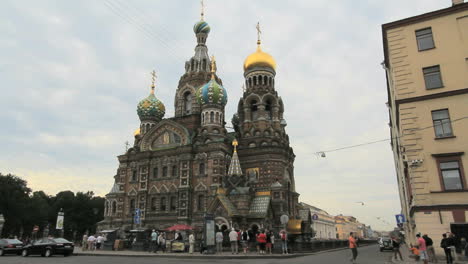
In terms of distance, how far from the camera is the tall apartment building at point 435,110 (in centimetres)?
1617

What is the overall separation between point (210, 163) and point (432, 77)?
2164 cm

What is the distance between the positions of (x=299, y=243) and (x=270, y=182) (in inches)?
489

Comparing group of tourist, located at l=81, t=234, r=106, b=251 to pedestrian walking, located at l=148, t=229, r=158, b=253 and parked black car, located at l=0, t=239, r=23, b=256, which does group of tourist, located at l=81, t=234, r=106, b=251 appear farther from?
pedestrian walking, located at l=148, t=229, r=158, b=253

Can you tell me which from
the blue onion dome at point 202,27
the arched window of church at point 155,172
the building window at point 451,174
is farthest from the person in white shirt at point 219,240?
the blue onion dome at point 202,27

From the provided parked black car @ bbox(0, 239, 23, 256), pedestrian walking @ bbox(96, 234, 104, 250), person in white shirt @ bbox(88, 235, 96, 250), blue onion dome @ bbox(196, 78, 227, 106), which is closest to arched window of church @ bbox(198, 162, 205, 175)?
blue onion dome @ bbox(196, 78, 227, 106)

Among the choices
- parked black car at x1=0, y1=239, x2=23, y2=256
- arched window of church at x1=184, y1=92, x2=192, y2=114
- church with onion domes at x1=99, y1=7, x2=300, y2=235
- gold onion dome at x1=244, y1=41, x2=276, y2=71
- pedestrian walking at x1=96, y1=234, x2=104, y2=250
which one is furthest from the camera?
arched window of church at x1=184, y1=92, x2=192, y2=114

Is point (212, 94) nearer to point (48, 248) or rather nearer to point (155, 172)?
point (155, 172)

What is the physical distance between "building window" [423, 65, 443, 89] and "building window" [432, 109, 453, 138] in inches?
55.7

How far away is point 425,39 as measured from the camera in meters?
19.1

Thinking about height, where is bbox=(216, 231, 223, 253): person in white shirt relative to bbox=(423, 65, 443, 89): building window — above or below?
below

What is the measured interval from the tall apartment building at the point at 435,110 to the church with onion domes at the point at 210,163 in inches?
658

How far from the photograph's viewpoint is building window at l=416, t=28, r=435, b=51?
18908mm

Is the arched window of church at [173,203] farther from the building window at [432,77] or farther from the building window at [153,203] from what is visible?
the building window at [432,77]

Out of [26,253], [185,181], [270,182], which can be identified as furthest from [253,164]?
[26,253]
